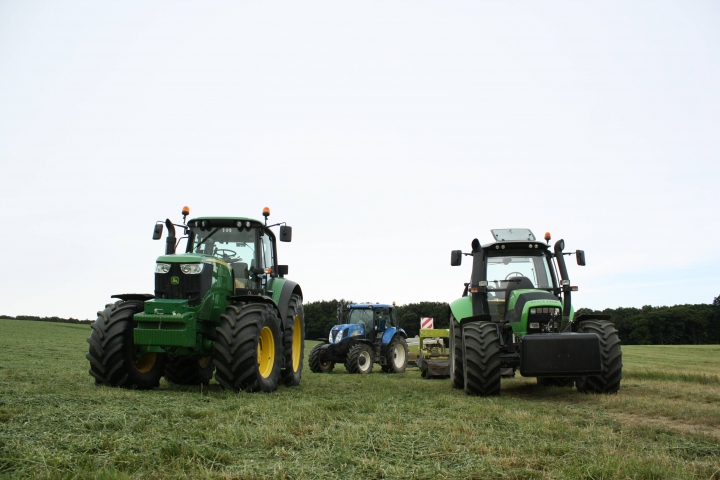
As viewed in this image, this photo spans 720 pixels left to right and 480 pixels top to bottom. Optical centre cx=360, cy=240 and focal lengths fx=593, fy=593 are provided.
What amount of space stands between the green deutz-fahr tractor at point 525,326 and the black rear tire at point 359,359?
217 inches

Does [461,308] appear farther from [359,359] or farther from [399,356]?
[399,356]

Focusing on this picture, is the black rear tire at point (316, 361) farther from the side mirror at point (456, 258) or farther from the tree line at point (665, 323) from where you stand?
the tree line at point (665, 323)

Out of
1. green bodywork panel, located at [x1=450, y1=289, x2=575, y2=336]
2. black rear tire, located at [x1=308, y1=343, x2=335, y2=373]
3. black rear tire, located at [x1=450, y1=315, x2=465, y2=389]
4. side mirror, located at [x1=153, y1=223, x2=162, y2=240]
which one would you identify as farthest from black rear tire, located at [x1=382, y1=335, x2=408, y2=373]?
side mirror, located at [x1=153, y1=223, x2=162, y2=240]

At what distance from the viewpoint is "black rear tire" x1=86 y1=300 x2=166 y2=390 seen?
7.55 m

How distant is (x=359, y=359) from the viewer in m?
15.6

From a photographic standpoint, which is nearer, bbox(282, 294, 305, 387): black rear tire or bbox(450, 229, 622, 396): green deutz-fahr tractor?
bbox(450, 229, 622, 396): green deutz-fahr tractor

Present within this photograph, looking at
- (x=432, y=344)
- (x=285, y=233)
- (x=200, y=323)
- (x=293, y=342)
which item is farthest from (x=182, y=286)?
(x=432, y=344)

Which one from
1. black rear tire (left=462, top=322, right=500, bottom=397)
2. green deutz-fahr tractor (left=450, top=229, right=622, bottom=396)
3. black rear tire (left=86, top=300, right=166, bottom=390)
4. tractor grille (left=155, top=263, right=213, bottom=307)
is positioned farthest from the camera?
black rear tire (left=462, top=322, right=500, bottom=397)

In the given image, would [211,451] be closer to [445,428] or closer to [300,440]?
[300,440]

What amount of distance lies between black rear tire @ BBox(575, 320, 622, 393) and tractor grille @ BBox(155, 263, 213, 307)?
5.49m

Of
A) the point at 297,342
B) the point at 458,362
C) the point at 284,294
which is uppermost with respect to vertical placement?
the point at 284,294

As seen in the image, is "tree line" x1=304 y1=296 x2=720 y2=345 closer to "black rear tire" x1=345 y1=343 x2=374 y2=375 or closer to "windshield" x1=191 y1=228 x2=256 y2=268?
"black rear tire" x1=345 y1=343 x2=374 y2=375

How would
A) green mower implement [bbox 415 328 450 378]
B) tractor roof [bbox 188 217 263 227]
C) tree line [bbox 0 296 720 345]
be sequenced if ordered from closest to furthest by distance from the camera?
1. tractor roof [bbox 188 217 263 227]
2. green mower implement [bbox 415 328 450 378]
3. tree line [bbox 0 296 720 345]

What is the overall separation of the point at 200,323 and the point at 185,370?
6.34ft
